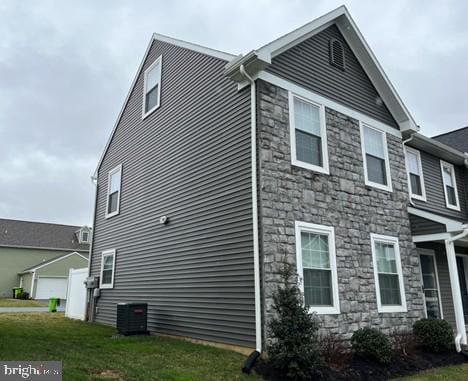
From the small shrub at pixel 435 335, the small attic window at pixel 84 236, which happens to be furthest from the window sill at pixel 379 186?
the small attic window at pixel 84 236

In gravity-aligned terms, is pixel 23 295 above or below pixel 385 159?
below

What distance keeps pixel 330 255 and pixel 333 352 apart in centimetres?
188

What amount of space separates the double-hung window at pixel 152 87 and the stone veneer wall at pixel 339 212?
479cm

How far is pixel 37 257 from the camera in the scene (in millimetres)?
32281

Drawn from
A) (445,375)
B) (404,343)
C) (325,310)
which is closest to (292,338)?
(325,310)

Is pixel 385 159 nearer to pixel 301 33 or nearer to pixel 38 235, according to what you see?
pixel 301 33

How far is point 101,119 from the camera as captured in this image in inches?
877

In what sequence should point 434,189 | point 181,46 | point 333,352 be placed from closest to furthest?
point 333,352 < point 181,46 < point 434,189

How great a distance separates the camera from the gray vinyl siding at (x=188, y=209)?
7105mm

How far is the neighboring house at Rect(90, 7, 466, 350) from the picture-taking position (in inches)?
276

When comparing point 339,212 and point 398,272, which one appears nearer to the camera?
point 339,212

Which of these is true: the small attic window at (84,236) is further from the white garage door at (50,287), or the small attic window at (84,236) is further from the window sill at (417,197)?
the window sill at (417,197)

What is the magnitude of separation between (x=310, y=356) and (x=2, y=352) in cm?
447

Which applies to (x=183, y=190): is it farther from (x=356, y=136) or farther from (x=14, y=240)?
(x=14, y=240)
